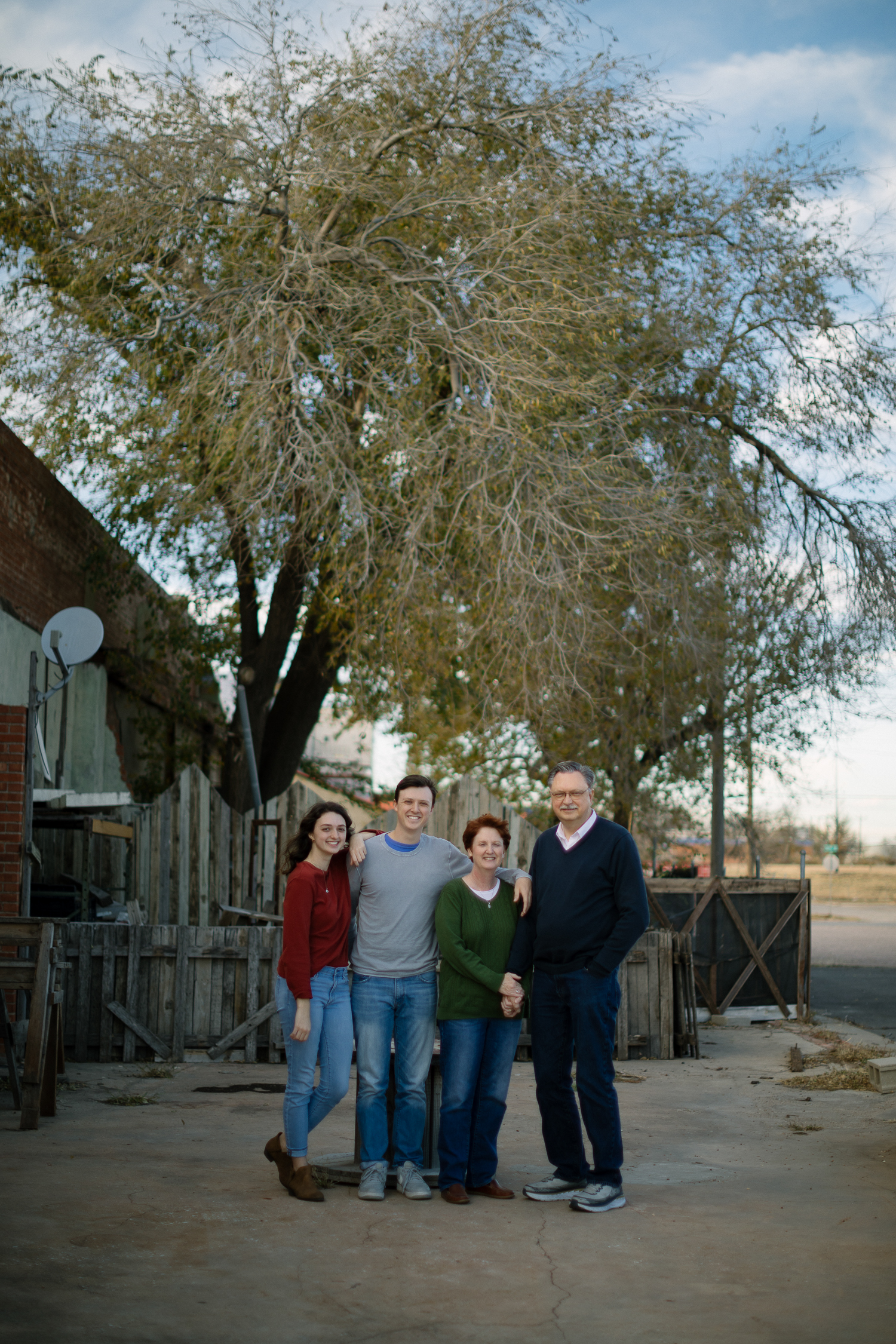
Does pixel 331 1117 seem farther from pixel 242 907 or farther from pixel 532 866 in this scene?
pixel 242 907

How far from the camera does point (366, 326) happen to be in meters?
13.3

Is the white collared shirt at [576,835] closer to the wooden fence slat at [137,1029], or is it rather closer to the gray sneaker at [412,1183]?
the gray sneaker at [412,1183]

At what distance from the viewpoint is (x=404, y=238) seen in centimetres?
1429

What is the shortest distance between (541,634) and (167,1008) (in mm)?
4937

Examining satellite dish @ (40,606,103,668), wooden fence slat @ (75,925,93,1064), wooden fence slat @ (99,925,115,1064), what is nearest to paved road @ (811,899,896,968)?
wooden fence slat @ (99,925,115,1064)

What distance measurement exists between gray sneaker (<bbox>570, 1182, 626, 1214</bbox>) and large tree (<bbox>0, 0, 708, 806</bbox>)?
6.49 m

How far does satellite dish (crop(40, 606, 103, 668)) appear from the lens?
10594 millimetres

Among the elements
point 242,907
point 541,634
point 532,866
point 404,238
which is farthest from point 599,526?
point 532,866

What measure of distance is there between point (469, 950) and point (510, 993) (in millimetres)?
270

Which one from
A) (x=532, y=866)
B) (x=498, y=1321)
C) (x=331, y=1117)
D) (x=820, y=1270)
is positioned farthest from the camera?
(x=331, y=1117)

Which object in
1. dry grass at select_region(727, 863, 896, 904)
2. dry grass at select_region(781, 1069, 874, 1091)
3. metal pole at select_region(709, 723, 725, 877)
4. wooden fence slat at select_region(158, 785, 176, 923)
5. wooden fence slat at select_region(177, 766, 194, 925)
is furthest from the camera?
dry grass at select_region(727, 863, 896, 904)

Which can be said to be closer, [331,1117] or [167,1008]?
[331,1117]

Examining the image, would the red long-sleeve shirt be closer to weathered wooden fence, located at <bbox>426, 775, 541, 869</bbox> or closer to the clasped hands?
the clasped hands

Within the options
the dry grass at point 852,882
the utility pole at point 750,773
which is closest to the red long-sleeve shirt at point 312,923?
the utility pole at point 750,773
